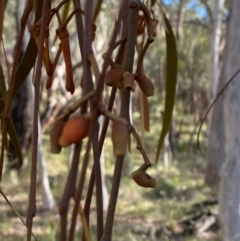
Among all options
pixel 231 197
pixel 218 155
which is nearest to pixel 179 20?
pixel 218 155

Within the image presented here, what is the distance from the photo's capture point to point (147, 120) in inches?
12.9

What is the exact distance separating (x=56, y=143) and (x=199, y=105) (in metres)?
6.29

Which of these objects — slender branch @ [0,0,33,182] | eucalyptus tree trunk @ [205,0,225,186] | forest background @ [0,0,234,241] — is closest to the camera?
slender branch @ [0,0,33,182]

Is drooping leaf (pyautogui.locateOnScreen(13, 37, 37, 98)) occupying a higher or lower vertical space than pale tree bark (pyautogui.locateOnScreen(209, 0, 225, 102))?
lower

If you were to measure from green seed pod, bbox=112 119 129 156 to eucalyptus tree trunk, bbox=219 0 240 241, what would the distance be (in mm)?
887

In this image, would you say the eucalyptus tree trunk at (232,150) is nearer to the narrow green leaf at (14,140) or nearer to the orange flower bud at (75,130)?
the narrow green leaf at (14,140)

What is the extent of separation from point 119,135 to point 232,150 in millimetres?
952

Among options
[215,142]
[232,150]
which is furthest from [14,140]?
[215,142]

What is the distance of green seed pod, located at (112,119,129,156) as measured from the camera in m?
0.15

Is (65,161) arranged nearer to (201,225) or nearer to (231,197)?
(201,225)

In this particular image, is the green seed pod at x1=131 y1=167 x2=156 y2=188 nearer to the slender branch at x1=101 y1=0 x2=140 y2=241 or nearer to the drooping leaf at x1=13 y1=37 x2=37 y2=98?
the slender branch at x1=101 y1=0 x2=140 y2=241

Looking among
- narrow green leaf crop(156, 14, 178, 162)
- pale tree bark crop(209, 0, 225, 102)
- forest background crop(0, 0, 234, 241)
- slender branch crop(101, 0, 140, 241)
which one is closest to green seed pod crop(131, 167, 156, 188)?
slender branch crop(101, 0, 140, 241)

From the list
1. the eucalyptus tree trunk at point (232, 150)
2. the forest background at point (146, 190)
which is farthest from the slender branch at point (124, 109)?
the forest background at point (146, 190)

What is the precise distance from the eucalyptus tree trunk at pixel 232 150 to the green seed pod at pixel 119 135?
0.89 metres
